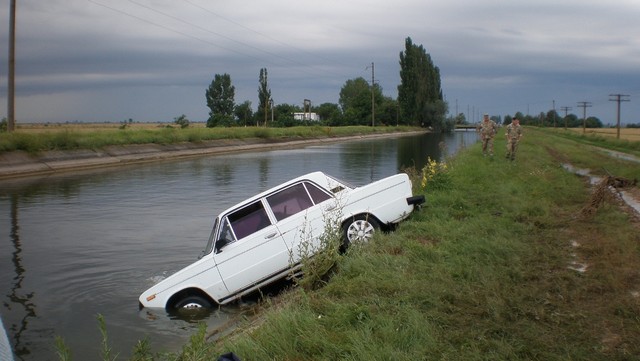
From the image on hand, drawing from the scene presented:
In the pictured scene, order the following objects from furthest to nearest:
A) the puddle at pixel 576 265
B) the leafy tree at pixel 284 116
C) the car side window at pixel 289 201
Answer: the leafy tree at pixel 284 116, the car side window at pixel 289 201, the puddle at pixel 576 265

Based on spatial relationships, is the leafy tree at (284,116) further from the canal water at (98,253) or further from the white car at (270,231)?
the white car at (270,231)

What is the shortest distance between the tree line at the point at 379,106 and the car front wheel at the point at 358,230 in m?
94.4

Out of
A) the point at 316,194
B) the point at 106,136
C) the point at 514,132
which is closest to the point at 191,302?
the point at 316,194

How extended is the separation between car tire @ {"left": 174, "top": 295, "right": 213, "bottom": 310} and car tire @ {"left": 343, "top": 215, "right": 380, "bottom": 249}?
2217 millimetres

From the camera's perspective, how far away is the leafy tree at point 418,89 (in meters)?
117

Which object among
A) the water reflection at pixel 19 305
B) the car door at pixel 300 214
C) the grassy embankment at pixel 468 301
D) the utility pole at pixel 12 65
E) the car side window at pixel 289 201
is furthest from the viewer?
the utility pole at pixel 12 65

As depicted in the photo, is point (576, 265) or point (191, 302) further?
point (191, 302)

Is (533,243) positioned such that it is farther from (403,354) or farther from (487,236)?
(403,354)

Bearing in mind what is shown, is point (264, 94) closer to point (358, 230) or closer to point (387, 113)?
point (387, 113)

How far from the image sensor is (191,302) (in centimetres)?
926

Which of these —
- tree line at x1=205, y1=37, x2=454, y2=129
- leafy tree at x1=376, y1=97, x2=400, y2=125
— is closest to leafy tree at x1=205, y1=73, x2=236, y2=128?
tree line at x1=205, y1=37, x2=454, y2=129

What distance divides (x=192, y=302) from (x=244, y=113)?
110780mm

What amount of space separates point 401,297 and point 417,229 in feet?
13.9

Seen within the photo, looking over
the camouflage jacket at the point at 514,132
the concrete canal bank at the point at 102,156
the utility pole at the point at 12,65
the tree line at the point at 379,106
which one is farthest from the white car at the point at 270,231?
the tree line at the point at 379,106
